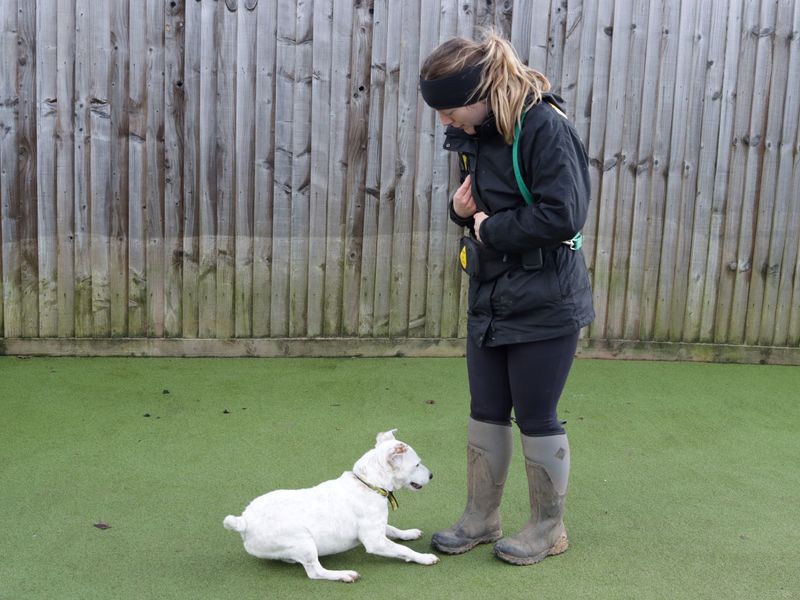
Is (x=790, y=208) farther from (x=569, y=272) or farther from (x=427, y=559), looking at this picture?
(x=427, y=559)

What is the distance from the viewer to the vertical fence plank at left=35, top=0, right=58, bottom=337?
196 inches

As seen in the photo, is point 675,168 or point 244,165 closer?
point 244,165

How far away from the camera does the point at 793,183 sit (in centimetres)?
538

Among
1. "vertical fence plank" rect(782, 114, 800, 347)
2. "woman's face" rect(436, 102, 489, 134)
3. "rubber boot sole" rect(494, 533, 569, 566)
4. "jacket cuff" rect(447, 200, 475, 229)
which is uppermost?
"woman's face" rect(436, 102, 489, 134)

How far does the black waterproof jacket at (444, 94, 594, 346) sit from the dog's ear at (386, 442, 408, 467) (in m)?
0.43

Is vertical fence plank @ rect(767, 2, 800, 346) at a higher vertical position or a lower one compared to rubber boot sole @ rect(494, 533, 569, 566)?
higher

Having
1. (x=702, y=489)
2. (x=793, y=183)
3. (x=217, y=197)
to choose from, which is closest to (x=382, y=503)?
(x=702, y=489)

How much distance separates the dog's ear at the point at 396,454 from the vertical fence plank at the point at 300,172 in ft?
8.16

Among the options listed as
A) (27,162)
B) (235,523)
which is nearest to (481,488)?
(235,523)

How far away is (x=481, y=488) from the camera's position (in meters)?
3.11

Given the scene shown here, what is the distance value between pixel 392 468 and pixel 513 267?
0.76 metres

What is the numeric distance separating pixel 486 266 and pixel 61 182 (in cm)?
317

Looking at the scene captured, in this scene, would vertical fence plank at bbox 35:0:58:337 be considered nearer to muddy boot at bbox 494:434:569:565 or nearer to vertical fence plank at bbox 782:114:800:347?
muddy boot at bbox 494:434:569:565

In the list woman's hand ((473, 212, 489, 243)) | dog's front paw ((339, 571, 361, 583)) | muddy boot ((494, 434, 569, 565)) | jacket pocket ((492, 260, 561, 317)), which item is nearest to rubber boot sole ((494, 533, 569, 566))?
muddy boot ((494, 434, 569, 565))
